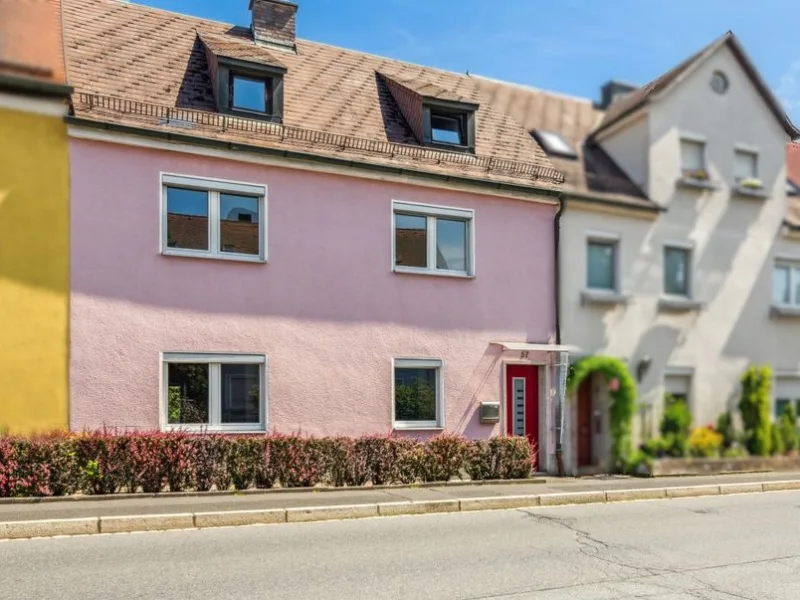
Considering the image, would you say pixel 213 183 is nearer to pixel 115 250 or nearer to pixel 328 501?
pixel 115 250

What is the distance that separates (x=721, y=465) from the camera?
18.1 meters

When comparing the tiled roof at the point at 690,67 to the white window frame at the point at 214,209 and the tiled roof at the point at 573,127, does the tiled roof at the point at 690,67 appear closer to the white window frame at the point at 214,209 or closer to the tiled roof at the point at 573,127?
the tiled roof at the point at 573,127

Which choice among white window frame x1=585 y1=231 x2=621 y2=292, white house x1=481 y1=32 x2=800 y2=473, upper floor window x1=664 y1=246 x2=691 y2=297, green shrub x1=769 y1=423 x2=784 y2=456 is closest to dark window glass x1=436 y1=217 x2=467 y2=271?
white house x1=481 y1=32 x2=800 y2=473

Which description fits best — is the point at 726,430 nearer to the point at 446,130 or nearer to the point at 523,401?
the point at 523,401

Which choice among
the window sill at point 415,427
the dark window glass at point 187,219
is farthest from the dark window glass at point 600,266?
the dark window glass at point 187,219

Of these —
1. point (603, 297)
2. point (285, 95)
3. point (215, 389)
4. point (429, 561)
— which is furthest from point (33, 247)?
point (603, 297)

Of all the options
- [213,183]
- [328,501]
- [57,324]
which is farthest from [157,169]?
[328,501]

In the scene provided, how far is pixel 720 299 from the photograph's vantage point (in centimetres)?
1902

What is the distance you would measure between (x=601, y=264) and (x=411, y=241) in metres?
4.72

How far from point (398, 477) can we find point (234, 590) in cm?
660

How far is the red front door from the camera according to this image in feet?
53.9

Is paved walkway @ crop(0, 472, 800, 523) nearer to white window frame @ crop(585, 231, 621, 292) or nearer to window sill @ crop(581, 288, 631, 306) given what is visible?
window sill @ crop(581, 288, 631, 306)

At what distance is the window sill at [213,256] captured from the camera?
43.9 ft

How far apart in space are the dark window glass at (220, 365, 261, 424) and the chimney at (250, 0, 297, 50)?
7.42m
